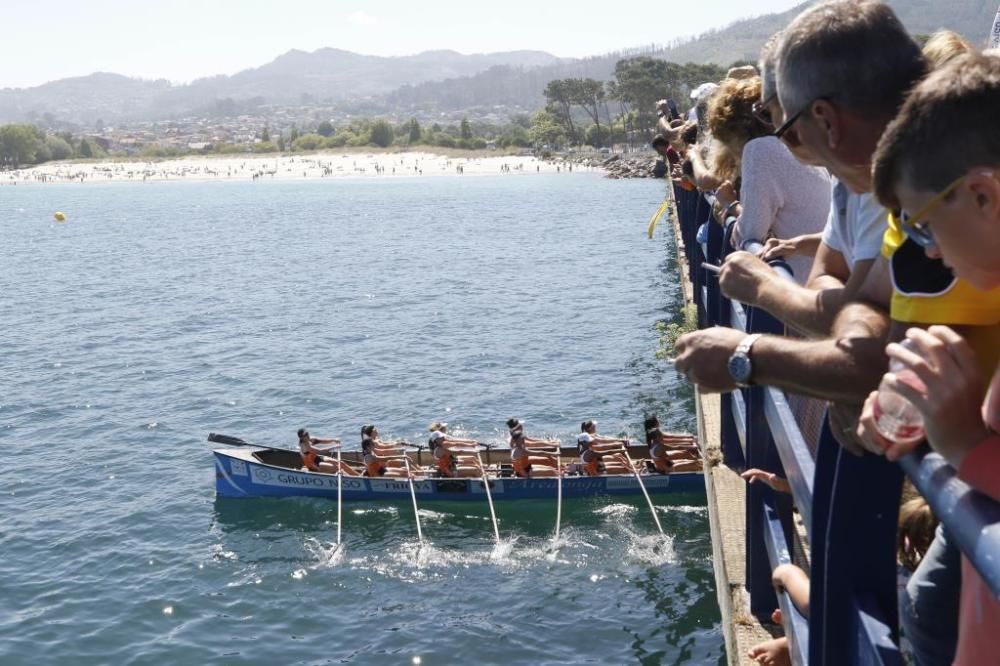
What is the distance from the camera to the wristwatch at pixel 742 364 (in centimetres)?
276

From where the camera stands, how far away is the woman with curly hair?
17.9ft

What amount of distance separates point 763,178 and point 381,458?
1565 cm

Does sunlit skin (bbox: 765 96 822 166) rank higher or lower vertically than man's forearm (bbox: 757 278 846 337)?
higher

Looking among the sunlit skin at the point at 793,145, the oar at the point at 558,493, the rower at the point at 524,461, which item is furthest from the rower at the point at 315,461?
the sunlit skin at the point at 793,145

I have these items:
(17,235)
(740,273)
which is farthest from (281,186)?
(740,273)

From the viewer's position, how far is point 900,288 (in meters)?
2.36

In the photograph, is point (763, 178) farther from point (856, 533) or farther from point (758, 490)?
point (856, 533)

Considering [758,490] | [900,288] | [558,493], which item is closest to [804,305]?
[900,288]

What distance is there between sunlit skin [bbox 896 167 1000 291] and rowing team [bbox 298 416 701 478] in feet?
56.5

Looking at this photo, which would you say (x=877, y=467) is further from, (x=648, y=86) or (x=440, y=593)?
(x=648, y=86)

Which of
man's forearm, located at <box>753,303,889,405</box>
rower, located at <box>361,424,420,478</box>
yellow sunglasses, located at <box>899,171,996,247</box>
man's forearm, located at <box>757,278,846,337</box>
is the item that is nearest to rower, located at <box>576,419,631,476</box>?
rower, located at <box>361,424,420,478</box>

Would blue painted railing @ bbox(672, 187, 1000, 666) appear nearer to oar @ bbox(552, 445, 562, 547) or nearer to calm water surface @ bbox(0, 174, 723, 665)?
calm water surface @ bbox(0, 174, 723, 665)

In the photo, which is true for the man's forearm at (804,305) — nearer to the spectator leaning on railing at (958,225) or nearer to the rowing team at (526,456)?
the spectator leaning on railing at (958,225)

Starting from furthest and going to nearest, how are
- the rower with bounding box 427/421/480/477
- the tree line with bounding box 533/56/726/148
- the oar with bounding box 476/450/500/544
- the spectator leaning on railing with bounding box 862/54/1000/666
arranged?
the tree line with bounding box 533/56/726/148 < the rower with bounding box 427/421/480/477 < the oar with bounding box 476/450/500/544 < the spectator leaning on railing with bounding box 862/54/1000/666
